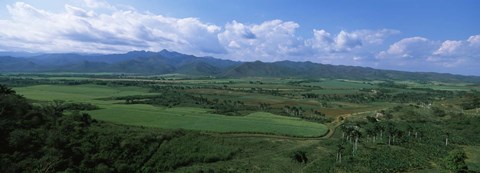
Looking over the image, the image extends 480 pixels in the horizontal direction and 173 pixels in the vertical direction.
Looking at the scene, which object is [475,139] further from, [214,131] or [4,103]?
[4,103]

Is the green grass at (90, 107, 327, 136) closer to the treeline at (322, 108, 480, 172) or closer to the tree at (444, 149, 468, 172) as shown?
the treeline at (322, 108, 480, 172)

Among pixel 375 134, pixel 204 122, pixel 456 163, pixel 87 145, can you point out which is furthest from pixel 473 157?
pixel 87 145

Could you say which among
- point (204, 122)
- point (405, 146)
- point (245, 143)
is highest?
point (204, 122)

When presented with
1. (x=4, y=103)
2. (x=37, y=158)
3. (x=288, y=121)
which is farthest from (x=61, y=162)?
(x=288, y=121)

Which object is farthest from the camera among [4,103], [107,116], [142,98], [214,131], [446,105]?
[142,98]

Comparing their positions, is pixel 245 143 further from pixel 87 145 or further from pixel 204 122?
pixel 87 145

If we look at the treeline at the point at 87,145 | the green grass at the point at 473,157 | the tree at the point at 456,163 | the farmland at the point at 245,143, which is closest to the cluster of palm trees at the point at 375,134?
the farmland at the point at 245,143

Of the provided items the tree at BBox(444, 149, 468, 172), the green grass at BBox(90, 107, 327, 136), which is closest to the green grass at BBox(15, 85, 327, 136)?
the green grass at BBox(90, 107, 327, 136)

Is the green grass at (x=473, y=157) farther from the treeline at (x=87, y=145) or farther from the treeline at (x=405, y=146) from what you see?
the treeline at (x=87, y=145)
